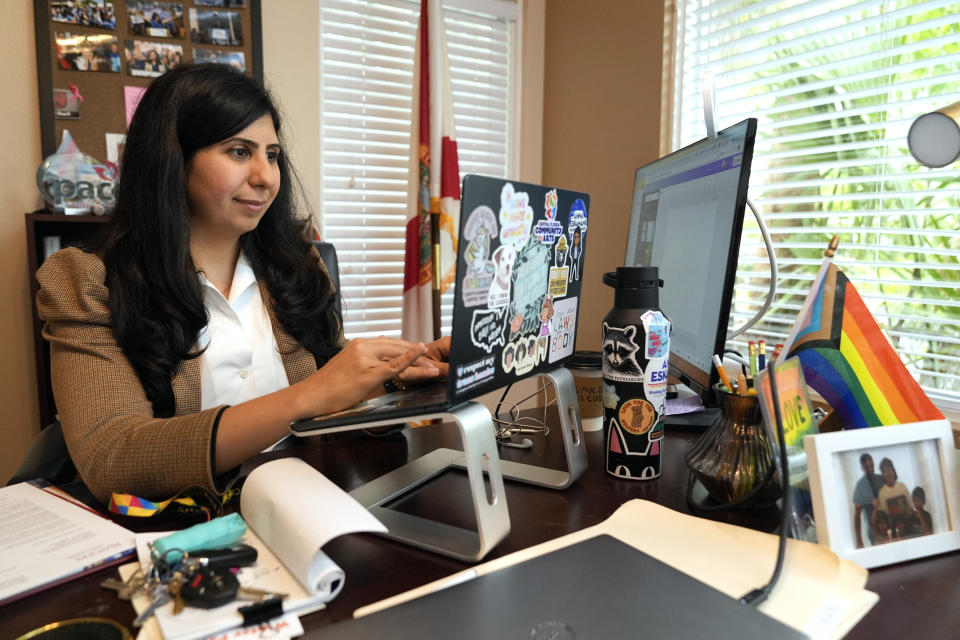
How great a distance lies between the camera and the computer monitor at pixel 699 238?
92 cm

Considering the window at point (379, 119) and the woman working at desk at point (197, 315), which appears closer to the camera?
the woman working at desk at point (197, 315)

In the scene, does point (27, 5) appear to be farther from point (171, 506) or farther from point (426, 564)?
point (426, 564)

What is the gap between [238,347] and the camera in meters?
1.32

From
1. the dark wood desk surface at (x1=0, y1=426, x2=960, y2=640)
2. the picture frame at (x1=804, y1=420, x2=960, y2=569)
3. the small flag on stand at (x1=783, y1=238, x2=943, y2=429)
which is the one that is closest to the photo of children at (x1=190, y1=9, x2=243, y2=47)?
the dark wood desk surface at (x1=0, y1=426, x2=960, y2=640)

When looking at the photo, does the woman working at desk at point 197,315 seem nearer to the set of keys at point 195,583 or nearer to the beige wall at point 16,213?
the set of keys at point 195,583

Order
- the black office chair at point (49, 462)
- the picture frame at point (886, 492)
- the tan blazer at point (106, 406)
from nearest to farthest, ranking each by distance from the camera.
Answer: the picture frame at point (886, 492), the tan blazer at point (106, 406), the black office chair at point (49, 462)

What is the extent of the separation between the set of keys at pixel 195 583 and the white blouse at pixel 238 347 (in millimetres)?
686

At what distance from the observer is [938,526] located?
2.16 feet

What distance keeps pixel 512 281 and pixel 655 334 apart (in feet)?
0.67

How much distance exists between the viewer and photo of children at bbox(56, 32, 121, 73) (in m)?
2.17

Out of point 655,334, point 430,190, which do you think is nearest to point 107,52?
Result: point 430,190

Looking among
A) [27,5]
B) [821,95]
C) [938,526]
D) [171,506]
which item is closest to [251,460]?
[171,506]

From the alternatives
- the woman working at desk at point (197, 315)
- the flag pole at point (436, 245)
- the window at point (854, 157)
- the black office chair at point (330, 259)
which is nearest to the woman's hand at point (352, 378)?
the woman working at desk at point (197, 315)

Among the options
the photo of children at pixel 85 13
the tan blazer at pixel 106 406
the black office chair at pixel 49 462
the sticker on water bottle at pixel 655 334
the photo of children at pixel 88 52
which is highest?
the photo of children at pixel 85 13
